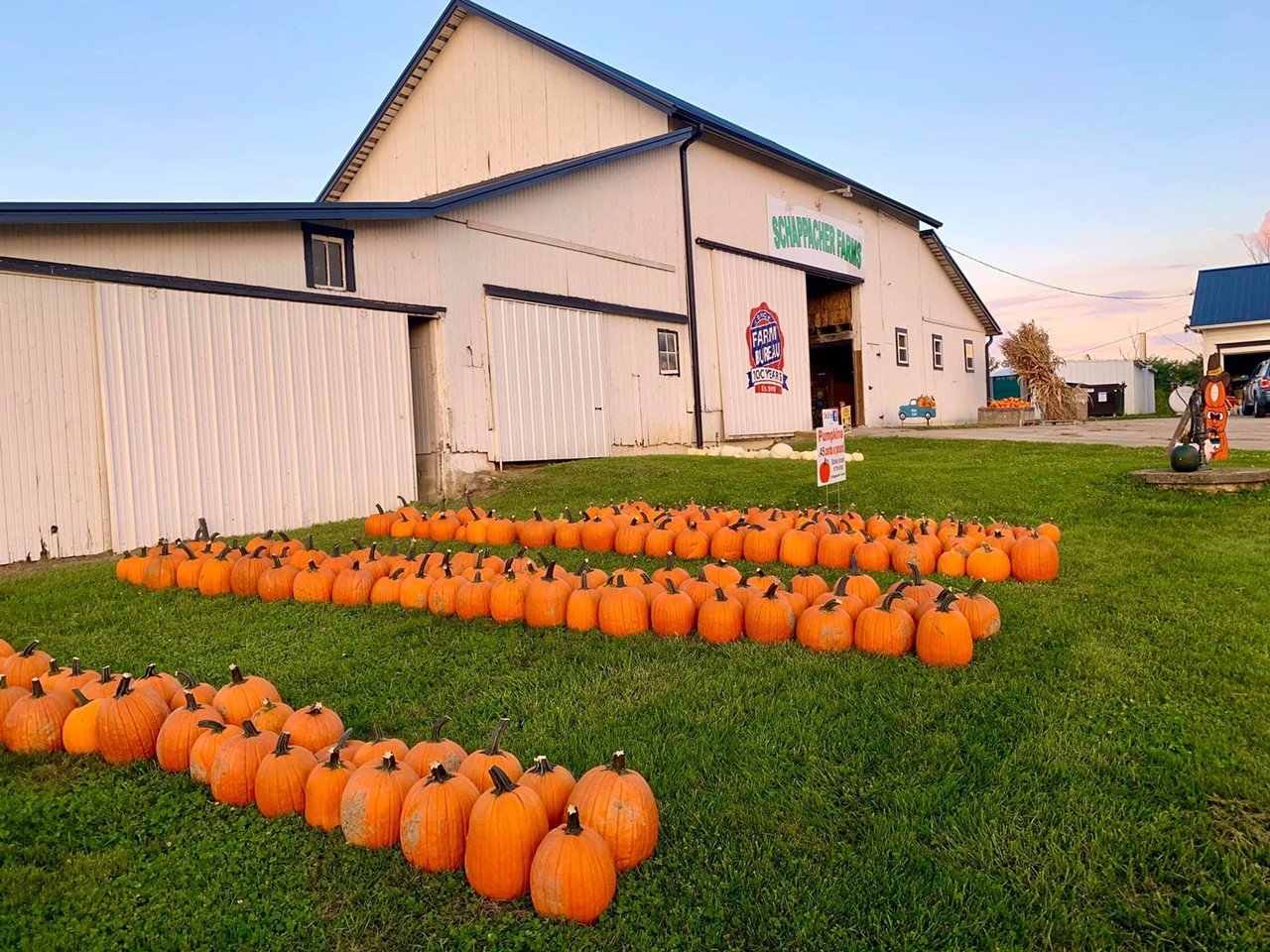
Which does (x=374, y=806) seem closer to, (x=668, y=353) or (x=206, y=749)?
(x=206, y=749)

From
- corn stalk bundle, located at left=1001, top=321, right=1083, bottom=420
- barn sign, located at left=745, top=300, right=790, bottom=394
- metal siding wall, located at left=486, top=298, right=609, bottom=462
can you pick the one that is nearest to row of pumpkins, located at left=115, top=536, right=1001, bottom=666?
metal siding wall, located at left=486, top=298, right=609, bottom=462

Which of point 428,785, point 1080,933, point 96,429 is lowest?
point 1080,933

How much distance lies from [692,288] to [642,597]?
44.5 ft

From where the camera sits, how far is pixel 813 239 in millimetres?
22031

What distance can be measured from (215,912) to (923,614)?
135 inches

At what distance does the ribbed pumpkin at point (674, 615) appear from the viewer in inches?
196

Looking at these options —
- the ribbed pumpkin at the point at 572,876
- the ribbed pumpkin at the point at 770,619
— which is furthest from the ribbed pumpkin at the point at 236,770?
the ribbed pumpkin at the point at 770,619

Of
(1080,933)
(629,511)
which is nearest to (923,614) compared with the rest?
(1080,933)

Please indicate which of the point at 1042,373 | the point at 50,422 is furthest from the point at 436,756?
the point at 1042,373

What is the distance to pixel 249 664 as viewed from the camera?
4797 mm

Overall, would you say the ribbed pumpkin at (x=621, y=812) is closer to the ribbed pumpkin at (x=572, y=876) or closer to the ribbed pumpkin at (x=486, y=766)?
the ribbed pumpkin at (x=572, y=876)

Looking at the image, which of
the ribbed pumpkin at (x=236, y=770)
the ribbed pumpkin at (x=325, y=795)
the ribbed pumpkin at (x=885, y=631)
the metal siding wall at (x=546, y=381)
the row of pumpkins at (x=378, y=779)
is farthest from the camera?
the metal siding wall at (x=546, y=381)

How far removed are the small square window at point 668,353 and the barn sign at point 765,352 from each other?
8.40ft

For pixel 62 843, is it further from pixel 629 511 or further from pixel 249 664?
pixel 629 511
